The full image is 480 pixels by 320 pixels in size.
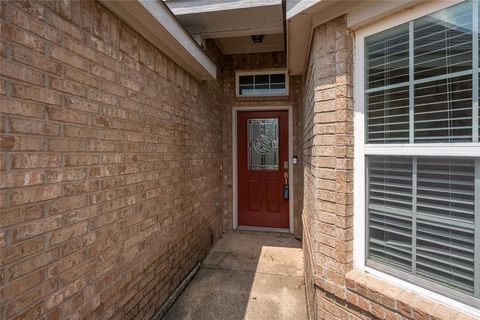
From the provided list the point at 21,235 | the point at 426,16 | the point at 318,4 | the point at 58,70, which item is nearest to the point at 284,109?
the point at 318,4

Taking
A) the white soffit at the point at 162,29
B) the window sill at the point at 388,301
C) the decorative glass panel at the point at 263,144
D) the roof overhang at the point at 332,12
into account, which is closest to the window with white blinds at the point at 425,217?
the window sill at the point at 388,301

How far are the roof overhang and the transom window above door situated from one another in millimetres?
2249

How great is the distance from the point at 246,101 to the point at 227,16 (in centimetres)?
180

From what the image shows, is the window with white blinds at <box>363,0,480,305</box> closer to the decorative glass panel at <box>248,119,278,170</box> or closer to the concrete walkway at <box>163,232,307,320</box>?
the concrete walkway at <box>163,232,307,320</box>

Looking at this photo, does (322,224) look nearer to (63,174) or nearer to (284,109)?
(63,174)

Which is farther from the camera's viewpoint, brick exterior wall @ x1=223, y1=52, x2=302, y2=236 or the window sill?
brick exterior wall @ x1=223, y1=52, x2=302, y2=236

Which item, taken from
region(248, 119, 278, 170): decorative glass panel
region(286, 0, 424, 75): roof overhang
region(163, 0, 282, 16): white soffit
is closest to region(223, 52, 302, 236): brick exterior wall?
region(248, 119, 278, 170): decorative glass panel

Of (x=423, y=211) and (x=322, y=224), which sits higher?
(x=423, y=211)

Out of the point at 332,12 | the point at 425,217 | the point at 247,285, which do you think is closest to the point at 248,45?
the point at 332,12

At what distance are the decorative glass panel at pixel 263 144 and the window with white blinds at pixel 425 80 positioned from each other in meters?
2.94

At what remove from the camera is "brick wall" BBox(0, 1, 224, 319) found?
3.82ft

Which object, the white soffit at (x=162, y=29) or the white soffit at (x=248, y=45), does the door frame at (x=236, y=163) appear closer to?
the white soffit at (x=248, y=45)

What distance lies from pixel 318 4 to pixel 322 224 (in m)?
1.37

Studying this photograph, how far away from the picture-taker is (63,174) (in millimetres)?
1393
